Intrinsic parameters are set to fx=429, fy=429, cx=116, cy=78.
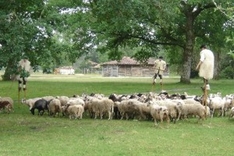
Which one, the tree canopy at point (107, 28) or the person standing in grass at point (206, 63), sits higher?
the tree canopy at point (107, 28)

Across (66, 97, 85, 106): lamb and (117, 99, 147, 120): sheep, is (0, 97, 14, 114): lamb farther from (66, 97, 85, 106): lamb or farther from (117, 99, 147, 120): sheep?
(117, 99, 147, 120): sheep

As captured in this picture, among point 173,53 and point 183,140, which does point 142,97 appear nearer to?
point 183,140

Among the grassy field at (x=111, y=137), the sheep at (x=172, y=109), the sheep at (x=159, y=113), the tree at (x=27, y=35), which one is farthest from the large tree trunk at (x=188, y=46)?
the tree at (x=27, y=35)

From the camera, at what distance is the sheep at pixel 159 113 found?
12.6 meters

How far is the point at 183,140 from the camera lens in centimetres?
1041

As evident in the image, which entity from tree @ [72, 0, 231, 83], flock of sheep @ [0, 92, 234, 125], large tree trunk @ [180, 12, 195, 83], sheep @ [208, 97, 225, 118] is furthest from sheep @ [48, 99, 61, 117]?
large tree trunk @ [180, 12, 195, 83]

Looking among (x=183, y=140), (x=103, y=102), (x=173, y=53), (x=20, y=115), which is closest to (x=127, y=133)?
(x=183, y=140)

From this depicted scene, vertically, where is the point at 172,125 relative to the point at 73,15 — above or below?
below

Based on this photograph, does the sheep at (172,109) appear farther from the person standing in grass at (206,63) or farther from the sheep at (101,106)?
the sheep at (101,106)

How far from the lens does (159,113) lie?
1260 cm

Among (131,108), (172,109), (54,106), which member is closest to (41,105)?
(54,106)

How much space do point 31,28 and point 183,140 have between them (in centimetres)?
489

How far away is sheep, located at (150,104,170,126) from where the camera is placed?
12.6 m

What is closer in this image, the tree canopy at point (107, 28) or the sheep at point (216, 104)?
the tree canopy at point (107, 28)
